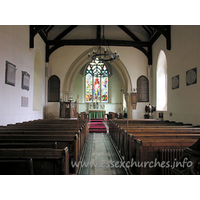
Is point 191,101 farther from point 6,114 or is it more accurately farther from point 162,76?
point 6,114

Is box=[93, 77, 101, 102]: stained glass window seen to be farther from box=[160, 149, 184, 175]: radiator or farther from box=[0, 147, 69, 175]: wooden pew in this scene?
box=[0, 147, 69, 175]: wooden pew

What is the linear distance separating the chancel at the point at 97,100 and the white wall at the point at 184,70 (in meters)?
0.04

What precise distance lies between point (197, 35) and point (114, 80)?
421 inches

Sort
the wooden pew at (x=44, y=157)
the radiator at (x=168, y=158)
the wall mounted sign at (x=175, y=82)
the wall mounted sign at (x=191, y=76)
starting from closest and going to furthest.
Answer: the wooden pew at (x=44, y=157), the radiator at (x=168, y=158), the wall mounted sign at (x=191, y=76), the wall mounted sign at (x=175, y=82)

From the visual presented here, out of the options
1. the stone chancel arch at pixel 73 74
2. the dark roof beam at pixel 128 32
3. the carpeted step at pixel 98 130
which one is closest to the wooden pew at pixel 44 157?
the carpeted step at pixel 98 130

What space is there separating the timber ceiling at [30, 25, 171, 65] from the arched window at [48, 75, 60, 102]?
1253 mm

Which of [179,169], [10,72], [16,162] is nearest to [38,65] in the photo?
[10,72]

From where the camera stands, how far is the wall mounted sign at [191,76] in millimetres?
6336

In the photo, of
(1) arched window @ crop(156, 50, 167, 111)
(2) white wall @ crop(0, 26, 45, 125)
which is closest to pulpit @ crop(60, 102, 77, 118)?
(2) white wall @ crop(0, 26, 45, 125)

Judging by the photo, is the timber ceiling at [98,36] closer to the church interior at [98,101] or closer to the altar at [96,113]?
the church interior at [98,101]

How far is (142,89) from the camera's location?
11844mm

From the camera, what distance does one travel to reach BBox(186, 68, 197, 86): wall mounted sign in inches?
249

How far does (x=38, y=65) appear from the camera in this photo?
10602mm

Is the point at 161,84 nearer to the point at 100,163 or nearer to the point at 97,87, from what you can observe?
the point at 97,87
